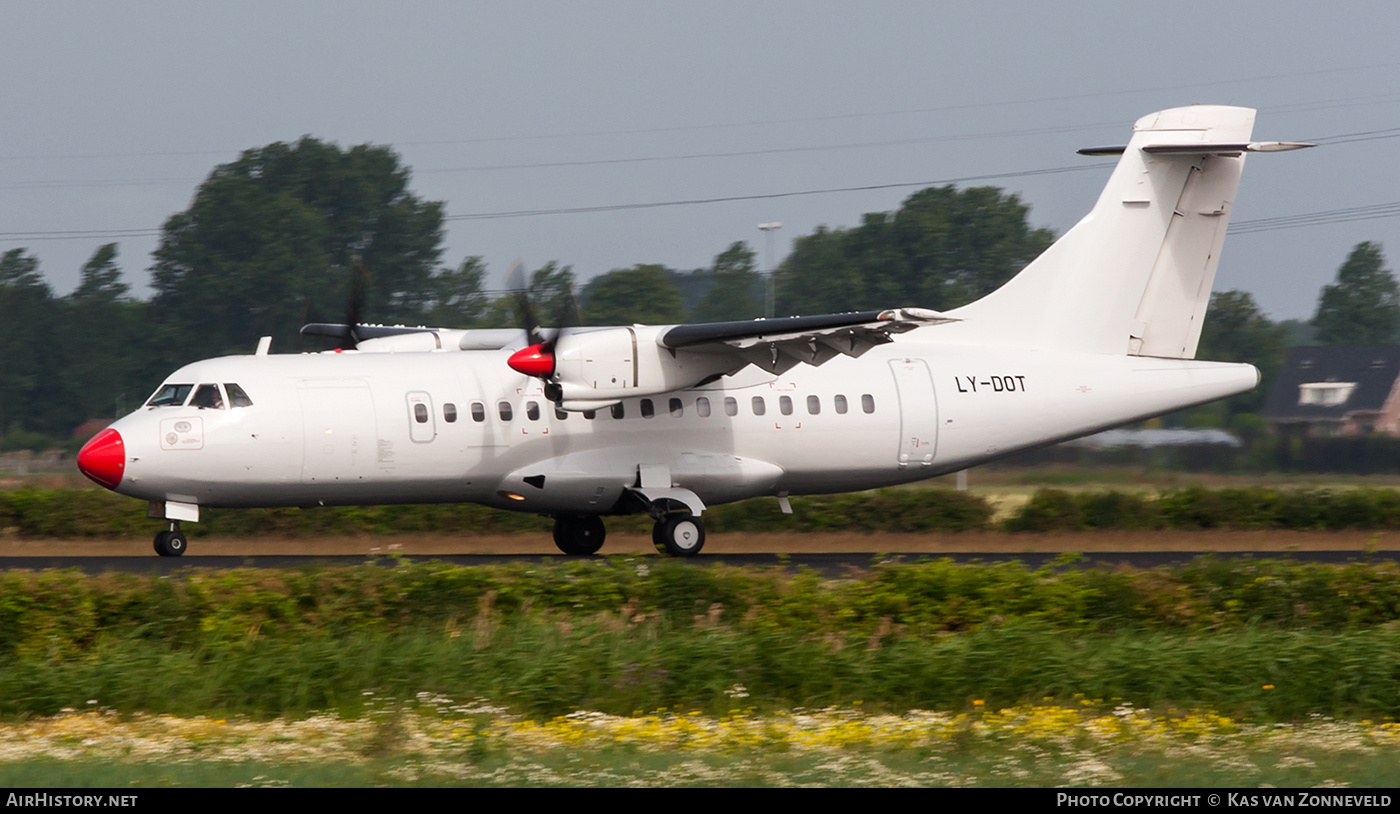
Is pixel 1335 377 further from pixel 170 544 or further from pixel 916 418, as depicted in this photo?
pixel 170 544

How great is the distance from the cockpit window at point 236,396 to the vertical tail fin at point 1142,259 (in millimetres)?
10061

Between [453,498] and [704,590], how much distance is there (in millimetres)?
7654

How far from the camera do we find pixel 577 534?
19469 millimetres

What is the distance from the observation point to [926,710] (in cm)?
941

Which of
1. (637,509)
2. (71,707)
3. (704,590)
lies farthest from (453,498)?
(71,707)

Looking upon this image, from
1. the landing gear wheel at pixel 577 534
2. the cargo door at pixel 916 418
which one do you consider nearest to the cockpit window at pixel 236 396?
the landing gear wheel at pixel 577 534

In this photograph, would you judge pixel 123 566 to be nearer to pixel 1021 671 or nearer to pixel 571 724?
pixel 571 724

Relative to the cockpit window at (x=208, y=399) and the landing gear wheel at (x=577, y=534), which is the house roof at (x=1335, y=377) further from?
the cockpit window at (x=208, y=399)

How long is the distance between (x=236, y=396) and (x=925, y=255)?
4147 cm

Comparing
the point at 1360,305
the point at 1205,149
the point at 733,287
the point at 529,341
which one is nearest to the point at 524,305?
the point at 529,341

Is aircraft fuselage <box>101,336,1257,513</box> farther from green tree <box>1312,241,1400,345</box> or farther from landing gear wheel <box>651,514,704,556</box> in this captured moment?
green tree <box>1312,241,1400,345</box>

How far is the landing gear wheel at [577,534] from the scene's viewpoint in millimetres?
19469

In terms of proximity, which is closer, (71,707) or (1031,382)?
(71,707)
